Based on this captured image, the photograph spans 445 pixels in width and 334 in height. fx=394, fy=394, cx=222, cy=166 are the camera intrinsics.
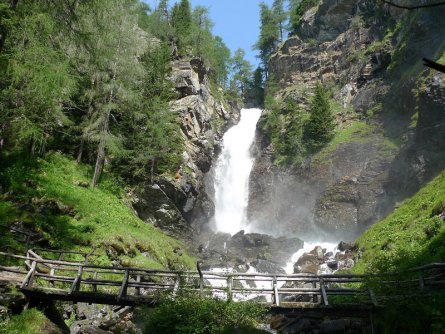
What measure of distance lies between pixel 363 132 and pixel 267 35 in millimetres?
37625

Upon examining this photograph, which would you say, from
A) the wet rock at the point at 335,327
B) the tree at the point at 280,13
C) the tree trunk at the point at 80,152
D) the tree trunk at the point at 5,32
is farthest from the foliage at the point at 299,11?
the wet rock at the point at 335,327

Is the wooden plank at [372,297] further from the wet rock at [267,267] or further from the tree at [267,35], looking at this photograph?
the tree at [267,35]

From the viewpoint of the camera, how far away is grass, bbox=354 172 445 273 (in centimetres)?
1479

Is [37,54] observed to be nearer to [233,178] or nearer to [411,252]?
[411,252]

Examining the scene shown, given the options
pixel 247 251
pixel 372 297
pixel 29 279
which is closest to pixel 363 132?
pixel 247 251

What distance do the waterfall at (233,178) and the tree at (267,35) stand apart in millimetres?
23212

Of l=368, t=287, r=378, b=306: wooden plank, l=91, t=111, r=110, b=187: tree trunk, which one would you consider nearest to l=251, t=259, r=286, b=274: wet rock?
l=91, t=111, r=110, b=187: tree trunk

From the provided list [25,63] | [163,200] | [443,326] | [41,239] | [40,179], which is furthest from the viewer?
[163,200]

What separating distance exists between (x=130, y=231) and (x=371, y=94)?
34044mm

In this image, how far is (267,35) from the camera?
71812 mm

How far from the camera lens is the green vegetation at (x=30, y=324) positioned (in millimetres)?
10491

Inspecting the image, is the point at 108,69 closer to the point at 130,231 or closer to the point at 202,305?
the point at 130,231

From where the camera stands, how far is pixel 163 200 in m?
29.2

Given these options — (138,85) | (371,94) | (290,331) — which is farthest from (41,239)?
(371,94)
